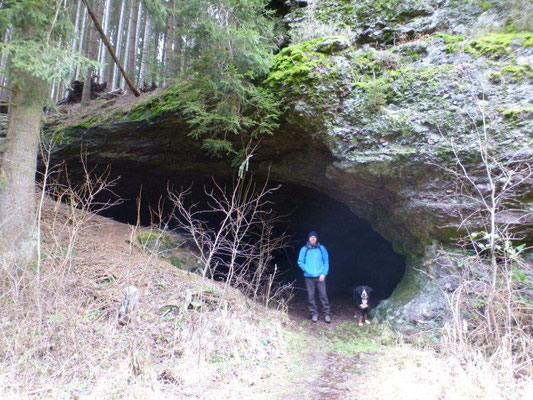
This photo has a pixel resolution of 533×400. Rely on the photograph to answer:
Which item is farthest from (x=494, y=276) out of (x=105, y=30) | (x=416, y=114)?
(x=105, y=30)

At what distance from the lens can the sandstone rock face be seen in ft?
17.9

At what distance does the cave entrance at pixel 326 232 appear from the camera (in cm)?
1027

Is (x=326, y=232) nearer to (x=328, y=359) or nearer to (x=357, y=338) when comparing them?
(x=357, y=338)

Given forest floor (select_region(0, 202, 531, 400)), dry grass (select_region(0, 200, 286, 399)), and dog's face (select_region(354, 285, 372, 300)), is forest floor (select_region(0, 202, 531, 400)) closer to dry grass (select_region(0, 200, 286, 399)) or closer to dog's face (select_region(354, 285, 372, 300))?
dry grass (select_region(0, 200, 286, 399))

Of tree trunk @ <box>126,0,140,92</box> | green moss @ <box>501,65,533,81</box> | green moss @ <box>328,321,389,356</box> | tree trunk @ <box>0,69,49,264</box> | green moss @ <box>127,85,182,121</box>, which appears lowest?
green moss @ <box>328,321,389,356</box>

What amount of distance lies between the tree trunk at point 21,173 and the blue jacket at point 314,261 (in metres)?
4.75

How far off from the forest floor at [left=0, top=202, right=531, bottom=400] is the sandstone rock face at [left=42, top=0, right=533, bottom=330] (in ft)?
5.73

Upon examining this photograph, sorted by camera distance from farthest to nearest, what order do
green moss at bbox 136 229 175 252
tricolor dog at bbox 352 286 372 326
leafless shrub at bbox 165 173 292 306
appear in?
1. green moss at bbox 136 229 175 252
2. tricolor dog at bbox 352 286 372 326
3. leafless shrub at bbox 165 173 292 306

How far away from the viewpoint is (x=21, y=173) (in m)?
5.37

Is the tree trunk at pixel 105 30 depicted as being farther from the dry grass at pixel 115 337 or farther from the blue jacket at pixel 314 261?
the blue jacket at pixel 314 261

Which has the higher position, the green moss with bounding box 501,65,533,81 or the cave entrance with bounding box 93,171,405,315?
the green moss with bounding box 501,65,533,81

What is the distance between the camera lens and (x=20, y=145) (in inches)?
211

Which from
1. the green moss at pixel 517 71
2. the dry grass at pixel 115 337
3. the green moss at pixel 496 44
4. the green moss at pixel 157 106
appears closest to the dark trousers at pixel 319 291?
the dry grass at pixel 115 337

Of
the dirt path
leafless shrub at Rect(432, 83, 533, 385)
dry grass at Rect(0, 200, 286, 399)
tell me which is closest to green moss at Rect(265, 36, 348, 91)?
leafless shrub at Rect(432, 83, 533, 385)
